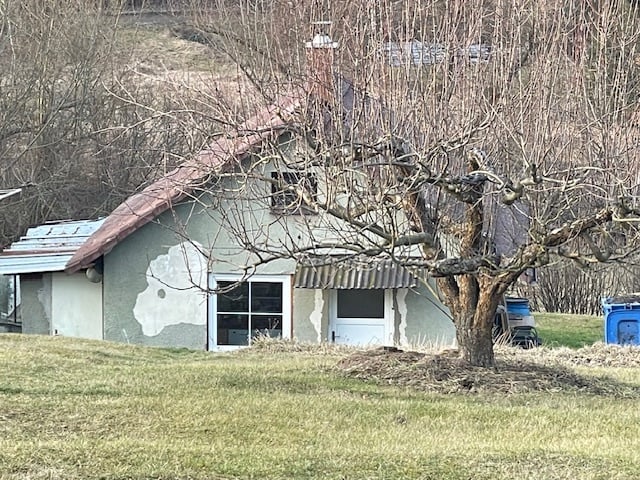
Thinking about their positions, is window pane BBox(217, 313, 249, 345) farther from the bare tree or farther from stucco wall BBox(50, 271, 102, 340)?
the bare tree

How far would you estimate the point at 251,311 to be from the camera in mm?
18516

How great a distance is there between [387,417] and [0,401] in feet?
11.0

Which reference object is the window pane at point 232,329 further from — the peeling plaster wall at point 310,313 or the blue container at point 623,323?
the blue container at point 623,323

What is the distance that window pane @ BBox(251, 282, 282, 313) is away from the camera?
1861 centimetres

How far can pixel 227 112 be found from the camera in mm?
10219

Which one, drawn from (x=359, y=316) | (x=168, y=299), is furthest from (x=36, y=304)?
(x=359, y=316)

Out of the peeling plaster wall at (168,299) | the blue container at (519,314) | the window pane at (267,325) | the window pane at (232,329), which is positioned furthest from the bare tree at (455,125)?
the blue container at (519,314)

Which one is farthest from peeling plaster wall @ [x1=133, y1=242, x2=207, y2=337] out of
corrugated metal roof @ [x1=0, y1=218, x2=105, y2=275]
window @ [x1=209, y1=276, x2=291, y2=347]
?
corrugated metal roof @ [x1=0, y1=218, x2=105, y2=275]

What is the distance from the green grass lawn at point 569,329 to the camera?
2194 centimetres

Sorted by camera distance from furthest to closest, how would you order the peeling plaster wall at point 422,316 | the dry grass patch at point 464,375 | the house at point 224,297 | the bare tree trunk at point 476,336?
the peeling plaster wall at point 422,316 → the house at point 224,297 → the bare tree trunk at point 476,336 → the dry grass patch at point 464,375

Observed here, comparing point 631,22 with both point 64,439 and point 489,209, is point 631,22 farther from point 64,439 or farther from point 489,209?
point 64,439

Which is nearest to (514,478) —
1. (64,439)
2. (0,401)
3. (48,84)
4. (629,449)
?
(629,449)

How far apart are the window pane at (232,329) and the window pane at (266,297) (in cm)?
30

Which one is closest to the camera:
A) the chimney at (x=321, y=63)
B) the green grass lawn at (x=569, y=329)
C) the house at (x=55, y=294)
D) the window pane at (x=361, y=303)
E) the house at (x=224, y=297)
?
the chimney at (x=321, y=63)
